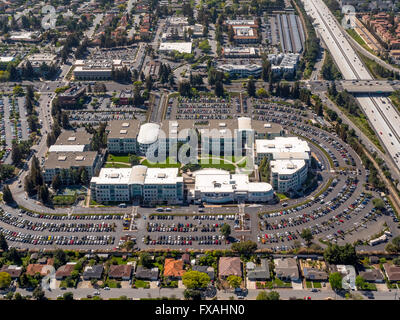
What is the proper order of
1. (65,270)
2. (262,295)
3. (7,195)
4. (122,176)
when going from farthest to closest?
(122,176) → (7,195) → (65,270) → (262,295)

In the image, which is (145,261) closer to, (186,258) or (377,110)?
(186,258)

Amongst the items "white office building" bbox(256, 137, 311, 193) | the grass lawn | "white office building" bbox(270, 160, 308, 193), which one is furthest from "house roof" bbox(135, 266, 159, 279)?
the grass lawn

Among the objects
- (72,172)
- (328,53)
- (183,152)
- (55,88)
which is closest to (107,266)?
(72,172)

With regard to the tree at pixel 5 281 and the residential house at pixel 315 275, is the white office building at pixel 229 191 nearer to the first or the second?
the residential house at pixel 315 275

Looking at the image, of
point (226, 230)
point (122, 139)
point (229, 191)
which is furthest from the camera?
point (122, 139)

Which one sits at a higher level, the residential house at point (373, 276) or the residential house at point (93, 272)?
the residential house at point (373, 276)

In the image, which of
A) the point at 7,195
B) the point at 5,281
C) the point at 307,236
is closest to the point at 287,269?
the point at 307,236

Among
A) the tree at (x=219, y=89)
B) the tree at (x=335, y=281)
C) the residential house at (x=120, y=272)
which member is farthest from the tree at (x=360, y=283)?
the tree at (x=219, y=89)
